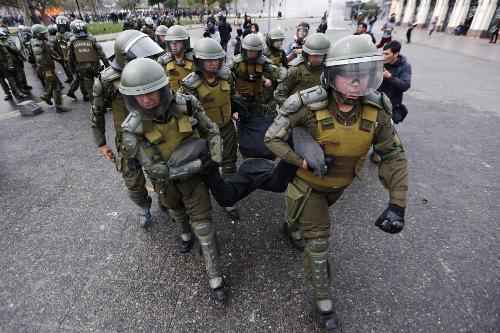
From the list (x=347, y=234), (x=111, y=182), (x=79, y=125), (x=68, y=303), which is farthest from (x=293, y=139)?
(x=79, y=125)

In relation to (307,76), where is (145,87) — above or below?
above

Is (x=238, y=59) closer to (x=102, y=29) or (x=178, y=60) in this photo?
(x=178, y=60)

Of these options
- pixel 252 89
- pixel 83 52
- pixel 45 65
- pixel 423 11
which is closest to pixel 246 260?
pixel 252 89

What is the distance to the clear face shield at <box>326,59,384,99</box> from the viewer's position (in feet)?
6.24

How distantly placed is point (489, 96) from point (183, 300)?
1008 centimetres

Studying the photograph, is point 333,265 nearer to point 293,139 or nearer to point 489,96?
point 293,139

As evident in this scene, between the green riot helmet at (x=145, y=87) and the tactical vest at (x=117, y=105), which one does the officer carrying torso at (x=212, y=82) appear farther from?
the green riot helmet at (x=145, y=87)

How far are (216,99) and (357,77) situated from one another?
201cm

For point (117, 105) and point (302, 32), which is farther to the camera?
point (302, 32)

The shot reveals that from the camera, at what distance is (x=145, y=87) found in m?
2.13

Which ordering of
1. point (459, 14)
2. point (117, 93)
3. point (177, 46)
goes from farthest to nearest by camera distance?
1. point (459, 14)
2. point (177, 46)
3. point (117, 93)

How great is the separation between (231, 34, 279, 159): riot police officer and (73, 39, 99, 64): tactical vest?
13.7ft

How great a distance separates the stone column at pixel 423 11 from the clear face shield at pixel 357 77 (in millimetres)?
38472

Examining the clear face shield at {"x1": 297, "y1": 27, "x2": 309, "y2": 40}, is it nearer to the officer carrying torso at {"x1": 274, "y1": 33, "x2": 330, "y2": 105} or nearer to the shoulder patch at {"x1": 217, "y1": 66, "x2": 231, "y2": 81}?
the officer carrying torso at {"x1": 274, "y1": 33, "x2": 330, "y2": 105}
